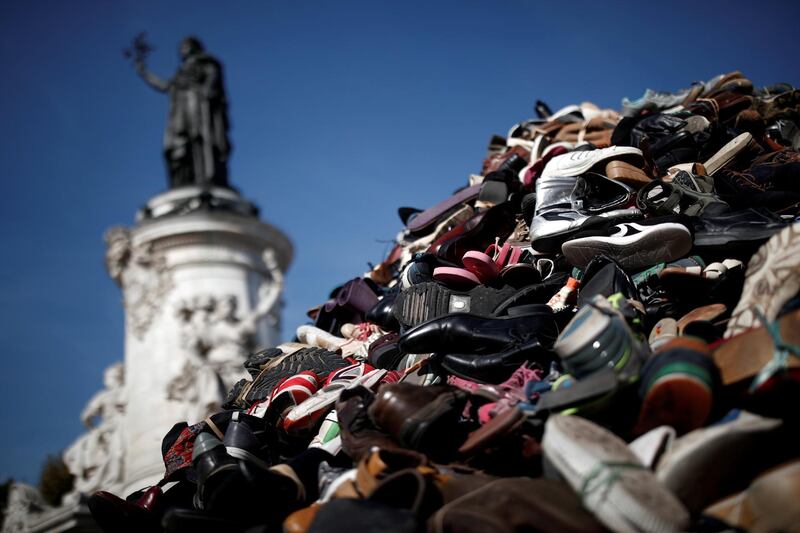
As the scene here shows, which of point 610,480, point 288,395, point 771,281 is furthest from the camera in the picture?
point 288,395

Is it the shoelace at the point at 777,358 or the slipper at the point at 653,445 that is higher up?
the shoelace at the point at 777,358

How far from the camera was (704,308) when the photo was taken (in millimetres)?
1937

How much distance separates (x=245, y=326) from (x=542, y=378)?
281 inches

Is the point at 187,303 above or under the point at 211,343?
above

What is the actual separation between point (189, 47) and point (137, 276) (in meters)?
5.02

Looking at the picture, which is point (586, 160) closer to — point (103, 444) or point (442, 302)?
point (442, 302)

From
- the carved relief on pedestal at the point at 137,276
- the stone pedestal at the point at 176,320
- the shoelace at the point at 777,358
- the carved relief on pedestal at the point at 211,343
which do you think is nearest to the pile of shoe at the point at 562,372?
the shoelace at the point at 777,358

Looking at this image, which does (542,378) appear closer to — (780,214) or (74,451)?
(780,214)

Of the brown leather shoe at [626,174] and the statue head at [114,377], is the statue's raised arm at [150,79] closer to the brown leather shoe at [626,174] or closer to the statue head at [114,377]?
the statue head at [114,377]

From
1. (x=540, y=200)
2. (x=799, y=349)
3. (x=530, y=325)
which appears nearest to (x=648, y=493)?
(x=799, y=349)

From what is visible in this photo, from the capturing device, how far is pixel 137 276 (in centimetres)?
909

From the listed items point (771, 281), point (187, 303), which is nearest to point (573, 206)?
point (771, 281)

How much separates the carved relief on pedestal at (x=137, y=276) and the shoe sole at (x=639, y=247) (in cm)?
734

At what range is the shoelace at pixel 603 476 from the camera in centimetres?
129
